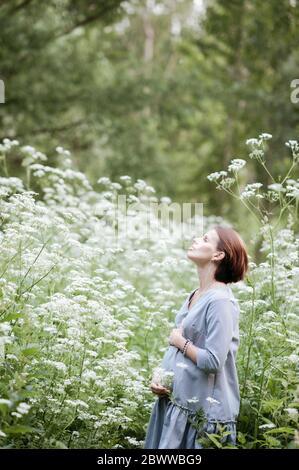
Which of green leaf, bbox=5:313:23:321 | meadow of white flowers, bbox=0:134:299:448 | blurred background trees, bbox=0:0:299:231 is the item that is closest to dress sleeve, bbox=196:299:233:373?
meadow of white flowers, bbox=0:134:299:448

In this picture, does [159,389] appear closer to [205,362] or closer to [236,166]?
[205,362]

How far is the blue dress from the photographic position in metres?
3.55

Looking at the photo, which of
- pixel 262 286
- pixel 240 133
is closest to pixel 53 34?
pixel 240 133

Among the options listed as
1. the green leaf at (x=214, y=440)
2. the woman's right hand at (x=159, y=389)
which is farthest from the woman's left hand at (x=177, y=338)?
the green leaf at (x=214, y=440)

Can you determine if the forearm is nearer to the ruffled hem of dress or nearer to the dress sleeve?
the dress sleeve

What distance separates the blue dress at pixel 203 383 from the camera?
3553mm

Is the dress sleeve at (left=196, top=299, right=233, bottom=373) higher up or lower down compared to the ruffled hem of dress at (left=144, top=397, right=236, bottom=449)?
higher up

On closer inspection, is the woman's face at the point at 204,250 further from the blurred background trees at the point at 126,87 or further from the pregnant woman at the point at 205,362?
the blurred background trees at the point at 126,87

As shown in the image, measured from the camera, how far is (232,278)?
152 inches

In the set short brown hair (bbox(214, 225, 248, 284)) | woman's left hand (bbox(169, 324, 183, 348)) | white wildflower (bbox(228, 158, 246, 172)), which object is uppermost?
white wildflower (bbox(228, 158, 246, 172))

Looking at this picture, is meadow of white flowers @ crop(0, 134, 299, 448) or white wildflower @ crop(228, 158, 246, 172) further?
white wildflower @ crop(228, 158, 246, 172)

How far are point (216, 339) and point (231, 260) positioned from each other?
1.82 feet
